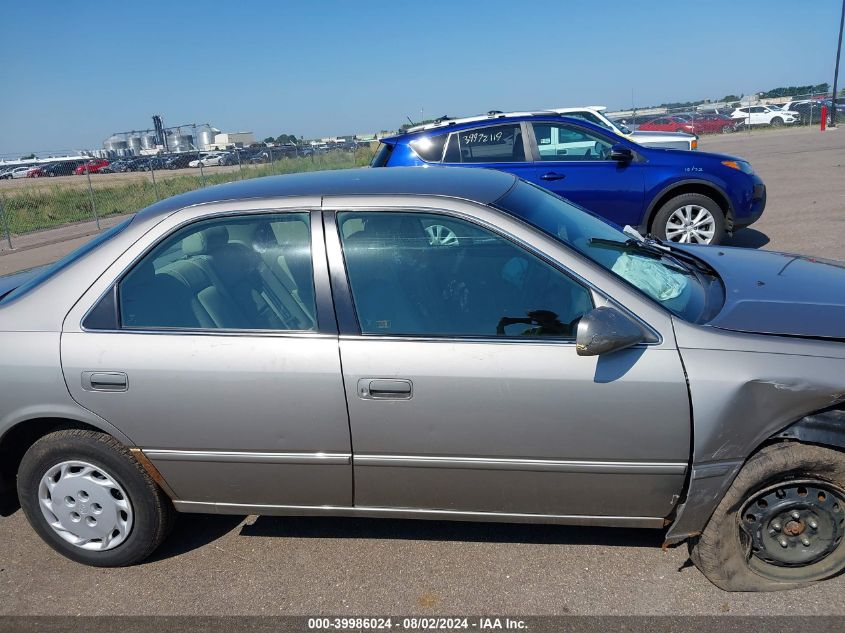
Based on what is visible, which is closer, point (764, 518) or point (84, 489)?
point (764, 518)

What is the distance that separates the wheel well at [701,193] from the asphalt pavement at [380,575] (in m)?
5.51

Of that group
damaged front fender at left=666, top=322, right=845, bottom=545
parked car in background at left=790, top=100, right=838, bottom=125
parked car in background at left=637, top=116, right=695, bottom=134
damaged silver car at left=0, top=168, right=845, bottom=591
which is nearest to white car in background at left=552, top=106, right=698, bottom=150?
damaged silver car at left=0, top=168, right=845, bottom=591

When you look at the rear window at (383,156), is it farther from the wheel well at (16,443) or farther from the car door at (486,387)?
the wheel well at (16,443)

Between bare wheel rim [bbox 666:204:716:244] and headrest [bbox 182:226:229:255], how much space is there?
612 cm

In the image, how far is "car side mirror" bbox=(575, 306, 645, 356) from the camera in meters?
2.59

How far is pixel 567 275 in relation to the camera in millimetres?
2816

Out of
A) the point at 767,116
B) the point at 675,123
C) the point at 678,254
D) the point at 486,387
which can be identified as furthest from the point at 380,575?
the point at 767,116

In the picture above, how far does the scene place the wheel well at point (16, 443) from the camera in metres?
3.15

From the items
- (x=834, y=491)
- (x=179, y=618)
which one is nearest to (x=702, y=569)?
(x=834, y=491)

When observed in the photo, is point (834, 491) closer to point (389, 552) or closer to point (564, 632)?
point (564, 632)

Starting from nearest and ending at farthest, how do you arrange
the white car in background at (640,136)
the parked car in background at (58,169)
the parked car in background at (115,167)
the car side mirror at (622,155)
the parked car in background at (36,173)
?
the car side mirror at (622,155), the white car in background at (640,136), the parked car in background at (58,169), the parked car in background at (115,167), the parked car in background at (36,173)

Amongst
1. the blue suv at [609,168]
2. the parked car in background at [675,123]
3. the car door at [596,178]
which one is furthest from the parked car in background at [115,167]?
the car door at [596,178]

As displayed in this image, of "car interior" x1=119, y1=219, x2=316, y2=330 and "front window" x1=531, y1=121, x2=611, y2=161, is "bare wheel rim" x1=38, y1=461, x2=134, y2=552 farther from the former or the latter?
"front window" x1=531, y1=121, x2=611, y2=161

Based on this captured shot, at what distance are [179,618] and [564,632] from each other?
5.06 ft
